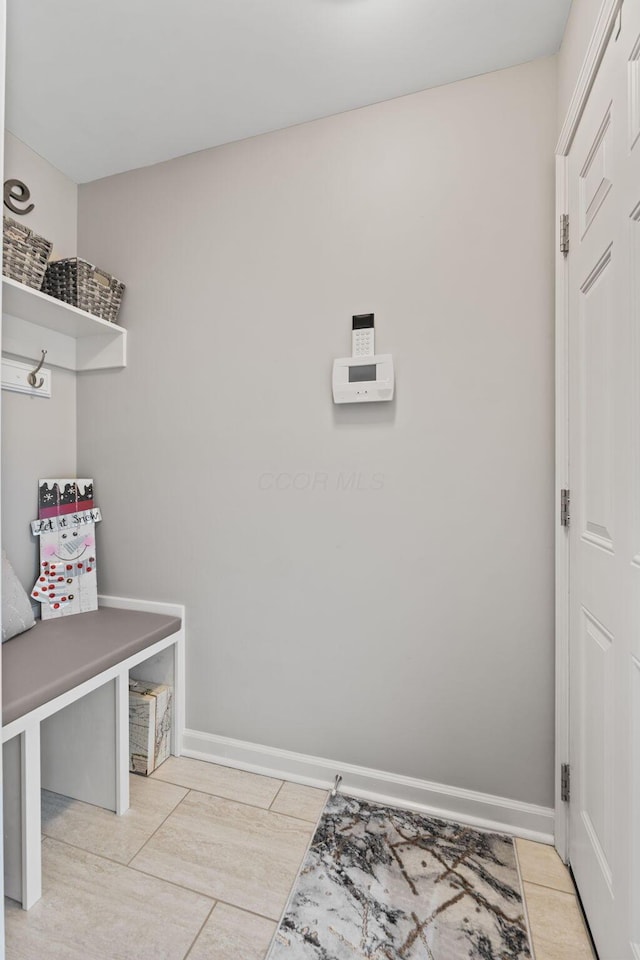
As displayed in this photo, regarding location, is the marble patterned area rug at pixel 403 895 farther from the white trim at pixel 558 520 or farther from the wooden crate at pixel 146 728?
the wooden crate at pixel 146 728

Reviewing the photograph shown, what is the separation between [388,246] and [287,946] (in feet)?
6.90

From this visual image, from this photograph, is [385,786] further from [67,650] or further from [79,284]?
[79,284]

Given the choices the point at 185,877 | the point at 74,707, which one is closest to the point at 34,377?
the point at 74,707

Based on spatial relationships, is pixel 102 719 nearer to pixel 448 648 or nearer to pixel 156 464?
pixel 156 464

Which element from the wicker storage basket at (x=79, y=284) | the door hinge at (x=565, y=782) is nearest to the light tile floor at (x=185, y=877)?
the door hinge at (x=565, y=782)

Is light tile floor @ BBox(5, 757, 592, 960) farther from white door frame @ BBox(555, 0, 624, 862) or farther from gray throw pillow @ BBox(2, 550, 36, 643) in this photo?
gray throw pillow @ BBox(2, 550, 36, 643)

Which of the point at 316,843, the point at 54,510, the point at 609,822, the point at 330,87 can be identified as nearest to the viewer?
the point at 609,822

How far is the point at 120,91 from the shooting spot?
1.59 metres

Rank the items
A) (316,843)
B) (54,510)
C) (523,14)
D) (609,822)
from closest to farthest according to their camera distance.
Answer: (609,822)
(523,14)
(316,843)
(54,510)

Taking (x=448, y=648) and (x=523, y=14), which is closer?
(x=523, y=14)

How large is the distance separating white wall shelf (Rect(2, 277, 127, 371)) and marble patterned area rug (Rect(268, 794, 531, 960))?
201 cm

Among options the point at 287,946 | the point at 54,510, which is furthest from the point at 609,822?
the point at 54,510

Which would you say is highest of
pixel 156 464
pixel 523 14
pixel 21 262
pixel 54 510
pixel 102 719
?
pixel 523 14

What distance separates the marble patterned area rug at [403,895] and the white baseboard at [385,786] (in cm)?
4
